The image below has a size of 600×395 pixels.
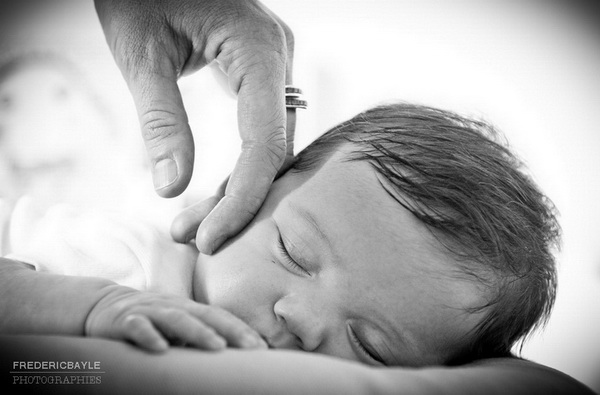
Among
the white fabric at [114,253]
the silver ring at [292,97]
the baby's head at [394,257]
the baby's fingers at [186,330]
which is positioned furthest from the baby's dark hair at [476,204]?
the baby's fingers at [186,330]

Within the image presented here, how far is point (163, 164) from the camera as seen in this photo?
80 centimetres

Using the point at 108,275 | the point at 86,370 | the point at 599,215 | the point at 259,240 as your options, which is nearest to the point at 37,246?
the point at 108,275

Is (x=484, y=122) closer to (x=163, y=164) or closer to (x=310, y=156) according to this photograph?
(x=310, y=156)

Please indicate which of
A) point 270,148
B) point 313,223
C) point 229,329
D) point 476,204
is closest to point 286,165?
point 270,148

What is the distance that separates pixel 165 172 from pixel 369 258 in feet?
1.03

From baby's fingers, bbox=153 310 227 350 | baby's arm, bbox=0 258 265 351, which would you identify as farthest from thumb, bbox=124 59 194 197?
baby's fingers, bbox=153 310 227 350

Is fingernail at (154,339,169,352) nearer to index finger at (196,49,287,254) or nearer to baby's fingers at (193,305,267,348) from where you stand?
baby's fingers at (193,305,267,348)

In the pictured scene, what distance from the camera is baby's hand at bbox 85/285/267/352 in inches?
18.2

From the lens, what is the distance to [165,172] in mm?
801

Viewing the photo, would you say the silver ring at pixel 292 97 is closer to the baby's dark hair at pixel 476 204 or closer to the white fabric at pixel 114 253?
the baby's dark hair at pixel 476 204

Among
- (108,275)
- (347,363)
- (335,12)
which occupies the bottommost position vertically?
(108,275)

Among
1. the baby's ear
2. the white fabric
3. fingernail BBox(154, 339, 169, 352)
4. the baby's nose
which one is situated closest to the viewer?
fingernail BBox(154, 339, 169, 352)

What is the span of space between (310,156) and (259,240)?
0.19m

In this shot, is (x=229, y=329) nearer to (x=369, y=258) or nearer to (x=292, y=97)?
(x=369, y=258)
